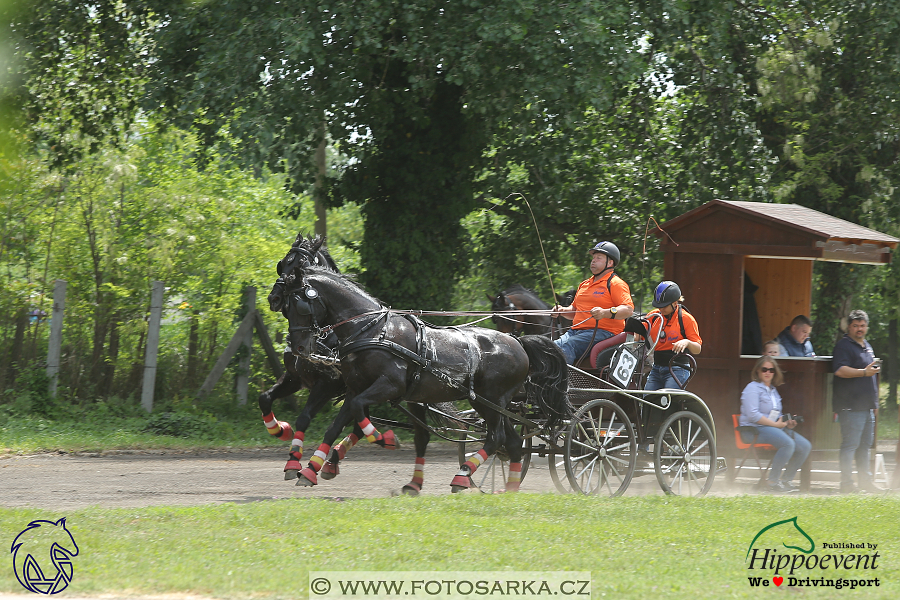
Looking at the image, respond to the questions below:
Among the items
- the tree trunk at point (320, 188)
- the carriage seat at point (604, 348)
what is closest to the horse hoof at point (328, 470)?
the carriage seat at point (604, 348)

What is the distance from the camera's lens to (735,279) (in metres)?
10.4

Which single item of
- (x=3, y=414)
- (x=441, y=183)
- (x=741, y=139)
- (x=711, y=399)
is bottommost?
(x=3, y=414)

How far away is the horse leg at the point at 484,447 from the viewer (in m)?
8.42

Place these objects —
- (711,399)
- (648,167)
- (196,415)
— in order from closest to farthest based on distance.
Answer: (711,399), (196,415), (648,167)

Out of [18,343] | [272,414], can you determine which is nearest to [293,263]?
[272,414]

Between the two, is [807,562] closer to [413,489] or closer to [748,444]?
[413,489]

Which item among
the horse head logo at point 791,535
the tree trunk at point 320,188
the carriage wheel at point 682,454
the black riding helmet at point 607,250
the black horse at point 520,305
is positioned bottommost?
the horse head logo at point 791,535

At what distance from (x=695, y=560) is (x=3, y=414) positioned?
11409 mm

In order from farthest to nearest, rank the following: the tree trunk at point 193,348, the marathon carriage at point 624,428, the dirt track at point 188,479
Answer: the tree trunk at point 193,348 → the marathon carriage at point 624,428 → the dirt track at point 188,479

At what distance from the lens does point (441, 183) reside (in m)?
14.9

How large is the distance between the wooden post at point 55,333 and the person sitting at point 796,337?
1070 cm

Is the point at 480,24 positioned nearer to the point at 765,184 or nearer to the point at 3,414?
the point at 765,184

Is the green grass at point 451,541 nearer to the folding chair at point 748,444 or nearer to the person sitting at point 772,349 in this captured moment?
the folding chair at point 748,444

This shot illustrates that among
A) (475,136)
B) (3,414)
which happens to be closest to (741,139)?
(475,136)
